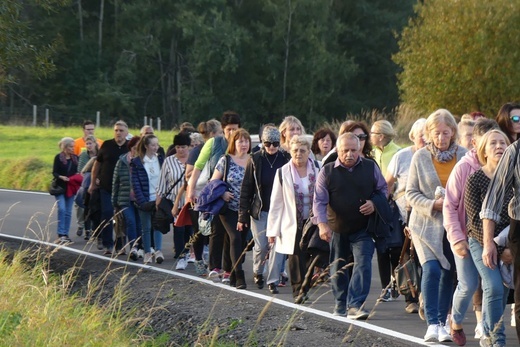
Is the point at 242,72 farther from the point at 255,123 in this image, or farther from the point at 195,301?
the point at 195,301

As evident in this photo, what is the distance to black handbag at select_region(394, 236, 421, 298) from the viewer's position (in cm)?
1116

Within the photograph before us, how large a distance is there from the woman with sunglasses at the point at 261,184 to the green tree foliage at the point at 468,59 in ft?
118

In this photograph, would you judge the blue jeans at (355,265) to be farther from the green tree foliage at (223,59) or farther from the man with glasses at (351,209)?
the green tree foliage at (223,59)

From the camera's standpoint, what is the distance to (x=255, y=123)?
79938 mm

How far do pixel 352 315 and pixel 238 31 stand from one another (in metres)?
65.0

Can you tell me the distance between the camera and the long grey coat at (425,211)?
10.1 meters

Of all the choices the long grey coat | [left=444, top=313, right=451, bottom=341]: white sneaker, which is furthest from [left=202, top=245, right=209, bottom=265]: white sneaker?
the long grey coat

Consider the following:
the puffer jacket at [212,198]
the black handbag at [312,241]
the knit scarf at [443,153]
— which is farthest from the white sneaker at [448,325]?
the puffer jacket at [212,198]

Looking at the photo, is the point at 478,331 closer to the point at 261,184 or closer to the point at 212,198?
the point at 261,184

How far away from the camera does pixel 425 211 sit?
1010 centimetres

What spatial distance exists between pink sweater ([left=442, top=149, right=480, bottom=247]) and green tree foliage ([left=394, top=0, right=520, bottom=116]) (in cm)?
3960

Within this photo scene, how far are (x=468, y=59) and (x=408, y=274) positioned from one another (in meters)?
39.2

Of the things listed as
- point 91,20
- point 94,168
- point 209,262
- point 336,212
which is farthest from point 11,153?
point 91,20

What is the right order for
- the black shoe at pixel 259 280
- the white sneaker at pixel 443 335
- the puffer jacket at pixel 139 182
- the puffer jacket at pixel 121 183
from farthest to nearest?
the puffer jacket at pixel 121 183 → the puffer jacket at pixel 139 182 → the black shoe at pixel 259 280 → the white sneaker at pixel 443 335
